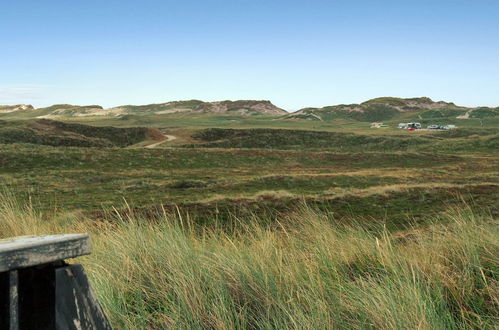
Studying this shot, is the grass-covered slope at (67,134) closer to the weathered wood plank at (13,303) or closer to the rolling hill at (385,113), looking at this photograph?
the weathered wood plank at (13,303)

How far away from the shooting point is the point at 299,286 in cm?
380

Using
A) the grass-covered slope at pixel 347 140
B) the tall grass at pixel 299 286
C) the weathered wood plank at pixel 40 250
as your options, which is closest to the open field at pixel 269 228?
the tall grass at pixel 299 286

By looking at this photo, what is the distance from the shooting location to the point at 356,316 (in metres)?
3.24

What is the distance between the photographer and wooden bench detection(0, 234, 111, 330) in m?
1.59

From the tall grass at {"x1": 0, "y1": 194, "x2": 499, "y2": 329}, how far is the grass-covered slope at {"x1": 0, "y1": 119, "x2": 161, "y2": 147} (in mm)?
73103

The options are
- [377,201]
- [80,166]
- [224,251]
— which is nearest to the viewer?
[224,251]

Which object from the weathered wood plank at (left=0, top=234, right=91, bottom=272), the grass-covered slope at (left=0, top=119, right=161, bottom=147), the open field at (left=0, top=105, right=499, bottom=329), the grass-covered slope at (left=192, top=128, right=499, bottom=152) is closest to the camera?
the weathered wood plank at (left=0, top=234, right=91, bottom=272)

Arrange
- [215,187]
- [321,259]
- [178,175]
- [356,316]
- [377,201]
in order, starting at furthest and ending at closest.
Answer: [178,175]
[215,187]
[377,201]
[321,259]
[356,316]

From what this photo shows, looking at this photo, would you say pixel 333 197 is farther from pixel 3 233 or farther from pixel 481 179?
pixel 3 233

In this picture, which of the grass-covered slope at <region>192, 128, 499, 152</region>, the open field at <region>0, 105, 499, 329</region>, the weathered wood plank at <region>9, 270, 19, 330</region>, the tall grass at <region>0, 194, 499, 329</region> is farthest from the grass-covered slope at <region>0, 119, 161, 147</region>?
the weathered wood plank at <region>9, 270, 19, 330</region>

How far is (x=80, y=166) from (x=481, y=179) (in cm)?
3923

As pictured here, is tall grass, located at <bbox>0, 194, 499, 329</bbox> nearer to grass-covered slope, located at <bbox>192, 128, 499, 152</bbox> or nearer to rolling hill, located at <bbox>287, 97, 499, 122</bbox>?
grass-covered slope, located at <bbox>192, 128, 499, 152</bbox>

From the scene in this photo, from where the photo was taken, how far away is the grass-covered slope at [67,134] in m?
73.9

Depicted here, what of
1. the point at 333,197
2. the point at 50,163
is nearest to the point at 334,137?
the point at 50,163
